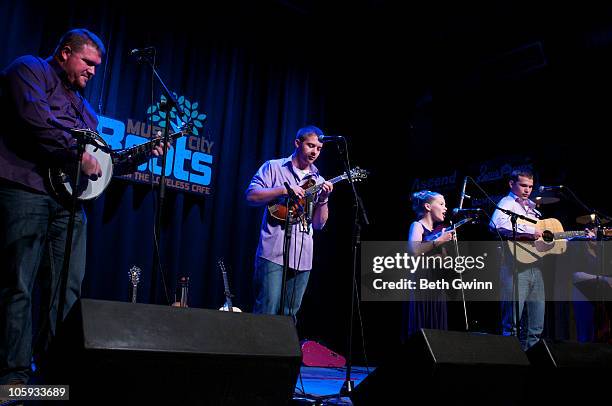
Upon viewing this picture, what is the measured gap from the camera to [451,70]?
25.7ft

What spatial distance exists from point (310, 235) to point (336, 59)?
14.1 feet

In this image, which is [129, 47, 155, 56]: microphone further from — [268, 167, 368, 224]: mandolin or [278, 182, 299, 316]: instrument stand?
[268, 167, 368, 224]: mandolin

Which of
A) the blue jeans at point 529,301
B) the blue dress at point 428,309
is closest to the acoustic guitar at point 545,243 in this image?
the blue jeans at point 529,301

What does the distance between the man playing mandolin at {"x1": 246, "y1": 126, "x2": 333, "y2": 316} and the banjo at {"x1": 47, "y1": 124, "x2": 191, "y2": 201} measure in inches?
34.0

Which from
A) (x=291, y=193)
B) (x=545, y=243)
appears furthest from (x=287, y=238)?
(x=545, y=243)

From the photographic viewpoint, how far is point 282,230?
4191 millimetres

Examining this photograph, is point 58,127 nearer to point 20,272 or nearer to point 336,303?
point 20,272

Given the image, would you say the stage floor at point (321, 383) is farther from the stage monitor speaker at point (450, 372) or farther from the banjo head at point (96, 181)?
the banjo head at point (96, 181)

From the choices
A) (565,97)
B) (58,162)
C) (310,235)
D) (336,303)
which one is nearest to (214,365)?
(58,162)

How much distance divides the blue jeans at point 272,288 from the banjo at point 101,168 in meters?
1.22

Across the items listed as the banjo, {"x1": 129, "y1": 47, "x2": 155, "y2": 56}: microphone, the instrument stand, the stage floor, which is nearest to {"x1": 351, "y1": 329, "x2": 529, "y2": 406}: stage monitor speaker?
the stage floor

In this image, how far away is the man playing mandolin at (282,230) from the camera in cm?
408

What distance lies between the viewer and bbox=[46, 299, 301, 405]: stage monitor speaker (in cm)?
174

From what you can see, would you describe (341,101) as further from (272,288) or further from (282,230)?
(272,288)
